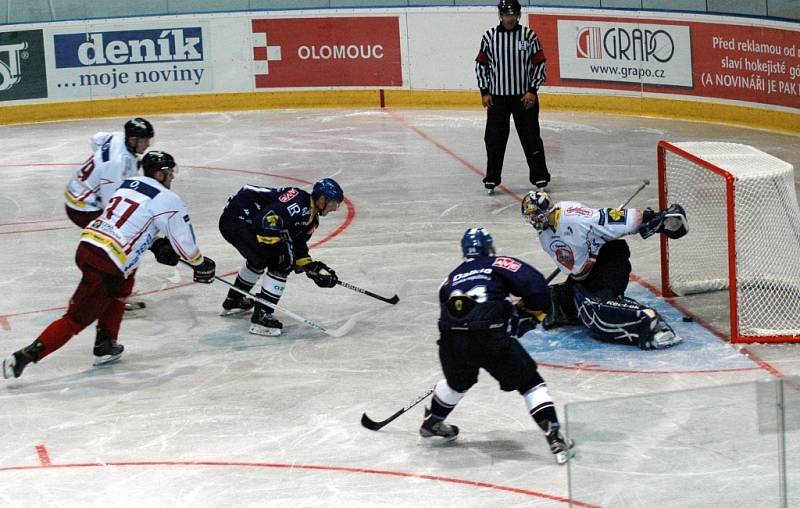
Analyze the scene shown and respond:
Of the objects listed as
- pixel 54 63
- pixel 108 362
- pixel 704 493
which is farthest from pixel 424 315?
pixel 54 63

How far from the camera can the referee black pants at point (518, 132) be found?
11047 mm

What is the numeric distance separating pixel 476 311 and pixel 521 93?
5.99 meters

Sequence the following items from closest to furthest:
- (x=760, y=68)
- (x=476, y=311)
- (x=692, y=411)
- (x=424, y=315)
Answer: (x=692, y=411) → (x=476, y=311) → (x=424, y=315) → (x=760, y=68)

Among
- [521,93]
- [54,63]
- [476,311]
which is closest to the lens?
[476,311]

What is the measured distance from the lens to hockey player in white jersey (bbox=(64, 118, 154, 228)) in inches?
309

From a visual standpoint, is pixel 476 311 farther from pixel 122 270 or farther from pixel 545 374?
pixel 122 270

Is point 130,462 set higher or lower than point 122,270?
lower

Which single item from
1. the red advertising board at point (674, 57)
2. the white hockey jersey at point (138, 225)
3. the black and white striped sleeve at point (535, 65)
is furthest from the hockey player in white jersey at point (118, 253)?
the red advertising board at point (674, 57)

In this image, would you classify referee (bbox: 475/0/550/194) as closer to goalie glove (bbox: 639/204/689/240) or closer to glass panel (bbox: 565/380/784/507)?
goalie glove (bbox: 639/204/689/240)

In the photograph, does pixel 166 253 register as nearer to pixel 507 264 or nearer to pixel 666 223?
pixel 507 264

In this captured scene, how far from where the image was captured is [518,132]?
36.4 feet

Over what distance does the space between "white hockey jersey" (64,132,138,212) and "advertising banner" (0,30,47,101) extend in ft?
26.5

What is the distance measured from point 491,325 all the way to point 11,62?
11656 mm

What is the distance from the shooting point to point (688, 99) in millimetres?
13945
